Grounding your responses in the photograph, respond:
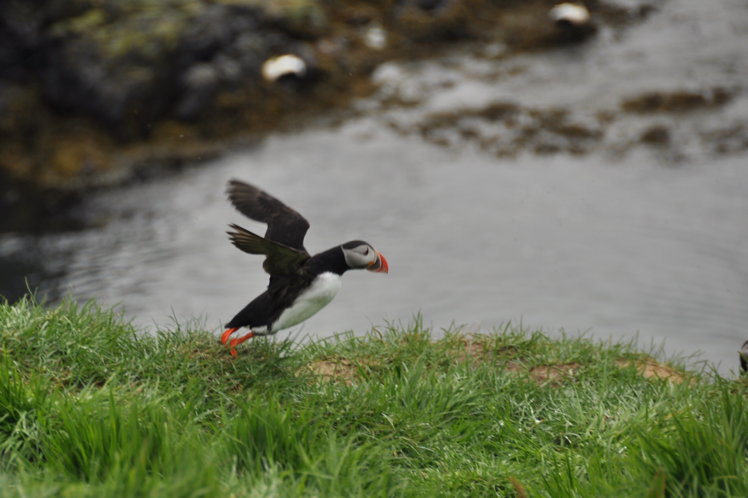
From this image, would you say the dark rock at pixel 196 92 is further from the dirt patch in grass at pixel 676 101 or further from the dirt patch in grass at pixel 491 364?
the dirt patch in grass at pixel 491 364

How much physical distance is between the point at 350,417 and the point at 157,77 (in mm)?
11236

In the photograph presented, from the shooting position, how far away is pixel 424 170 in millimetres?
11070

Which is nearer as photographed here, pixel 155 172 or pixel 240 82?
pixel 155 172

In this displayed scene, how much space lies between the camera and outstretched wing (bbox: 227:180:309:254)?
3.80m

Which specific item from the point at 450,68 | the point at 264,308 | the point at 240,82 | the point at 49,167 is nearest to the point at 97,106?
the point at 49,167

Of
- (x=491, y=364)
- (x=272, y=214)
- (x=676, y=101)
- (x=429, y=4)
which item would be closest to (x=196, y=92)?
(x=429, y=4)

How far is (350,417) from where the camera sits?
3084mm

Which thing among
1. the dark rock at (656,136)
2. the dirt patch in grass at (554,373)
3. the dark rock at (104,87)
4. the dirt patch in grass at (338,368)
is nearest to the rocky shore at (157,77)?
the dark rock at (104,87)

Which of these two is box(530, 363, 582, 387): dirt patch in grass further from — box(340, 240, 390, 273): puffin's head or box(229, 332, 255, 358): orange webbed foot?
box(229, 332, 255, 358): orange webbed foot

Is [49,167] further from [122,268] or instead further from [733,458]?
[733,458]

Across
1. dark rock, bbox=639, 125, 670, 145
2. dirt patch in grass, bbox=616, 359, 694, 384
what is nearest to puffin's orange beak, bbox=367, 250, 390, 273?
dirt patch in grass, bbox=616, 359, 694, 384

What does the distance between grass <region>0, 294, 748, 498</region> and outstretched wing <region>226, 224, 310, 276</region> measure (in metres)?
0.55

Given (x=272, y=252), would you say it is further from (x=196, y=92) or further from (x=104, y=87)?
(x=104, y=87)

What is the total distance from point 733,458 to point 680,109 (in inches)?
438
